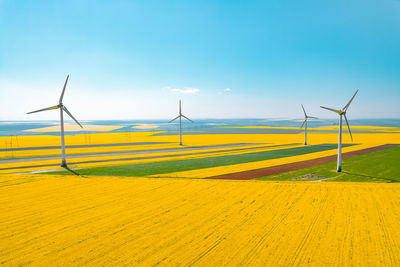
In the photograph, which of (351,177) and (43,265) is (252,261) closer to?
(43,265)

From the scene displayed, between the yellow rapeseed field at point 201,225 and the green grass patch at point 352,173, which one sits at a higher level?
the yellow rapeseed field at point 201,225

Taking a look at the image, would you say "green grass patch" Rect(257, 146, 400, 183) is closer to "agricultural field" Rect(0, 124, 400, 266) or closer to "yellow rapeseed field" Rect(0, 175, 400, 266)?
"agricultural field" Rect(0, 124, 400, 266)

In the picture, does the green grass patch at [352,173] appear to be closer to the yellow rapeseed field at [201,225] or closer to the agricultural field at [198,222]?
the agricultural field at [198,222]

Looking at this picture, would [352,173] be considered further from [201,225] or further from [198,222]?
[201,225]

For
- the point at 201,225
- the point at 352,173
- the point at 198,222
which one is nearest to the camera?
the point at 201,225

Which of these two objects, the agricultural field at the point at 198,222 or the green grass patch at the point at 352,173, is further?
the green grass patch at the point at 352,173

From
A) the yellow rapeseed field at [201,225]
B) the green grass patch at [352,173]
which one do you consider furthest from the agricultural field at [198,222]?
the green grass patch at [352,173]

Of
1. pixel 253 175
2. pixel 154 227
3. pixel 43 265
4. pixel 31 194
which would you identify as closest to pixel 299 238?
pixel 154 227

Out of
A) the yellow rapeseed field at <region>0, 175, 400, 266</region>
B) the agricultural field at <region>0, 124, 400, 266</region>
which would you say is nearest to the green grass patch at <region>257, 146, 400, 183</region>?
the agricultural field at <region>0, 124, 400, 266</region>

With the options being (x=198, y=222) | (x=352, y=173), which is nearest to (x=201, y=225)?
A: (x=198, y=222)
